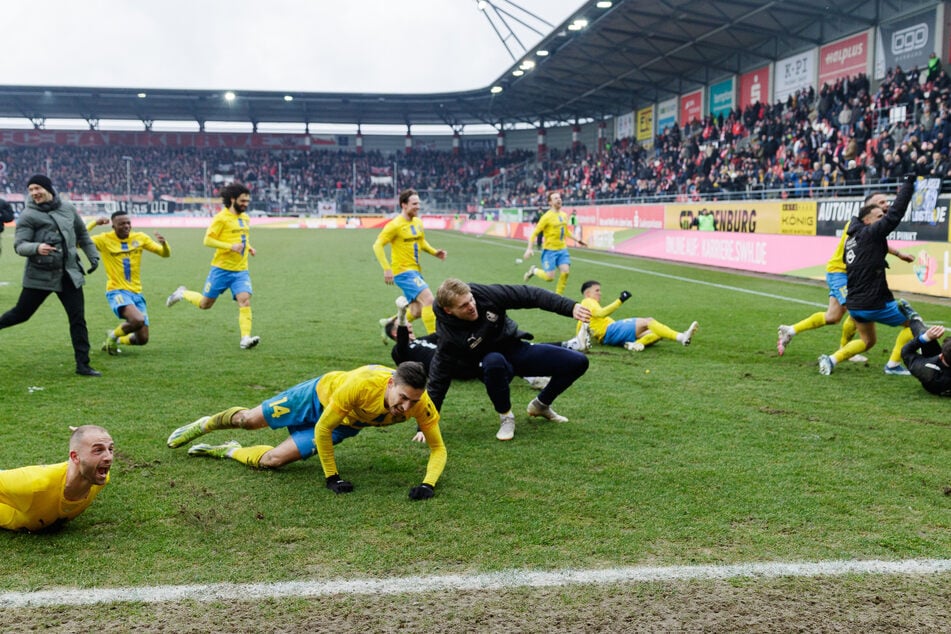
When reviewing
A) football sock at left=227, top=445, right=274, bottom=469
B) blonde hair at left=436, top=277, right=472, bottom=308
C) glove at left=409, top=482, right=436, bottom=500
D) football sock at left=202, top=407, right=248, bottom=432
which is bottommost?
glove at left=409, top=482, right=436, bottom=500

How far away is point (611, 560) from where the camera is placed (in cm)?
385

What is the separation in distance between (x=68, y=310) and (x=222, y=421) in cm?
365

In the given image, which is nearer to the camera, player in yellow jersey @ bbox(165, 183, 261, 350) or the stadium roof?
player in yellow jersey @ bbox(165, 183, 261, 350)

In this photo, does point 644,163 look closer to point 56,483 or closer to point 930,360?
point 930,360

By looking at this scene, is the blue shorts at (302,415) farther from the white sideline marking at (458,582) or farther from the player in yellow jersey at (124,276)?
the player in yellow jersey at (124,276)

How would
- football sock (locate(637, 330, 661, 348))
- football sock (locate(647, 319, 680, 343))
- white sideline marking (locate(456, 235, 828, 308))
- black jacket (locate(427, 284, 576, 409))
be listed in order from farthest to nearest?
white sideline marking (locate(456, 235, 828, 308)) < football sock (locate(637, 330, 661, 348)) < football sock (locate(647, 319, 680, 343)) < black jacket (locate(427, 284, 576, 409))

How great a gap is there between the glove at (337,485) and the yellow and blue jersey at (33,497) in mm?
1333

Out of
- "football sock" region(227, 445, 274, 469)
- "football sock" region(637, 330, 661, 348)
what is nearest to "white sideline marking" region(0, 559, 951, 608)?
"football sock" region(227, 445, 274, 469)

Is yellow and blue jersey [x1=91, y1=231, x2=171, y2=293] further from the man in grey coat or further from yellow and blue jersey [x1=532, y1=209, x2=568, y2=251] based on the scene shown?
yellow and blue jersey [x1=532, y1=209, x2=568, y2=251]

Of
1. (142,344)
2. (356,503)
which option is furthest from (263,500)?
(142,344)

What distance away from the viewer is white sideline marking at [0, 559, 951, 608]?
3473 millimetres

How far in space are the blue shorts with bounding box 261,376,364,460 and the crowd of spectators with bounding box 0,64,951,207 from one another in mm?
17869

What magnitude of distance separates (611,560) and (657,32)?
34.9 metres

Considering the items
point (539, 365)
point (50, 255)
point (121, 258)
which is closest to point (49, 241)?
point (50, 255)
